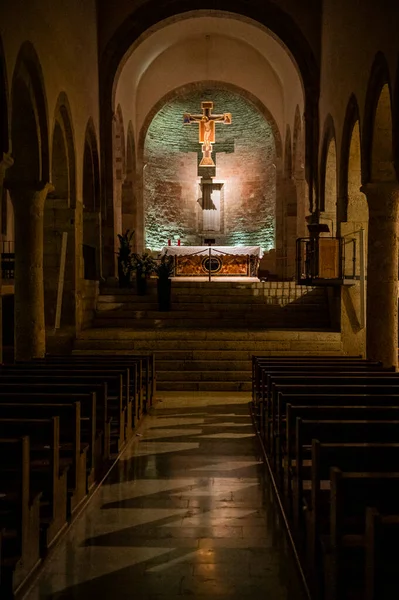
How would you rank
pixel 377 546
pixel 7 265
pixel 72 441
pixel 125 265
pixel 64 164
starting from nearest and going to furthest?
pixel 377 546, pixel 72 441, pixel 64 164, pixel 7 265, pixel 125 265

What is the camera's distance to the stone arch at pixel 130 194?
70.1 feet

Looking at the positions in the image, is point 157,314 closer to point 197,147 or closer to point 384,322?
point 384,322

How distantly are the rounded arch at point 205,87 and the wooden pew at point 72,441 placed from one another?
1816cm

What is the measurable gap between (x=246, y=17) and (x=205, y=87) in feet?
20.0

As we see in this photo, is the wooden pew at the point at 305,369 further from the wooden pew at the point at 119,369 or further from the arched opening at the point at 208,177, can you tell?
the arched opening at the point at 208,177

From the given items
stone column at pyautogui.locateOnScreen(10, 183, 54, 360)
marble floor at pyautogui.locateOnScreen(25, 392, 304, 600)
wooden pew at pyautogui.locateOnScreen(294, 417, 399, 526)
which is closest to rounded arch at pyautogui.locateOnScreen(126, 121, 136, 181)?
stone column at pyautogui.locateOnScreen(10, 183, 54, 360)

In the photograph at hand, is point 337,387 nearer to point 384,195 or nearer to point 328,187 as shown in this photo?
point 384,195

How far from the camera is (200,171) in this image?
23734mm

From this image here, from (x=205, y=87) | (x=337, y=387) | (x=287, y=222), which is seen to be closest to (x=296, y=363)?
(x=337, y=387)

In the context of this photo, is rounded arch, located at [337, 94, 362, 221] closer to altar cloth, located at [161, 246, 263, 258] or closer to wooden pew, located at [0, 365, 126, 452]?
altar cloth, located at [161, 246, 263, 258]

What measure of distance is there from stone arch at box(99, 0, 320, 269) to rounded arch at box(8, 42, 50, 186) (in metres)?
5.35

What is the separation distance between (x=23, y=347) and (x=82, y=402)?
5.78m

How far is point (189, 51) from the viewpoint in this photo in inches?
847

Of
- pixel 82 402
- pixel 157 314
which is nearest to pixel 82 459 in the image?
pixel 82 402
